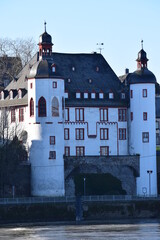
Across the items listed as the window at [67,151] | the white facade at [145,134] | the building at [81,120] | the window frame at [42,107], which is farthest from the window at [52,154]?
the white facade at [145,134]

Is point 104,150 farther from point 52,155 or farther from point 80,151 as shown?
point 52,155

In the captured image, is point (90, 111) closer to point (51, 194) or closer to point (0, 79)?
point (51, 194)

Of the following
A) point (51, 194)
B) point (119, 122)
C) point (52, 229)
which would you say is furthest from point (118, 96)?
point (52, 229)

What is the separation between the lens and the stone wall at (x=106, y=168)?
6324 inches

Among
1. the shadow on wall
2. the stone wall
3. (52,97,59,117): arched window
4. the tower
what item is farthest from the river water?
(52,97,59,117): arched window

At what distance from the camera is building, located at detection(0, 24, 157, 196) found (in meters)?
160

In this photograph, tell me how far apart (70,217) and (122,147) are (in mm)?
18587

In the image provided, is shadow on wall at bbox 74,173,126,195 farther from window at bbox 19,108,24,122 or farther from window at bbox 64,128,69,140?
window at bbox 19,108,24,122

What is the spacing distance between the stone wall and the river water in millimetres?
16152

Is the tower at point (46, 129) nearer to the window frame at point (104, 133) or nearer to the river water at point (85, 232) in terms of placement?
the window frame at point (104, 133)

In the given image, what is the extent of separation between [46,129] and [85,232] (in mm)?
24141

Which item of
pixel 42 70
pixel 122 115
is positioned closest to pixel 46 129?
pixel 42 70

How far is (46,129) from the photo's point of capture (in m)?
160

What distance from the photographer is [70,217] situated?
150375mm
